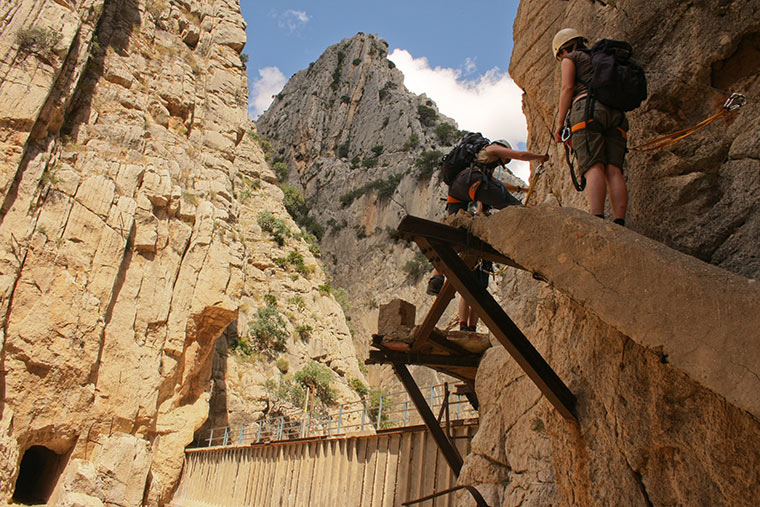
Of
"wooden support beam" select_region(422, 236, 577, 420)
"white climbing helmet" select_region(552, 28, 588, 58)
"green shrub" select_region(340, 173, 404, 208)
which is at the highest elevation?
"green shrub" select_region(340, 173, 404, 208)

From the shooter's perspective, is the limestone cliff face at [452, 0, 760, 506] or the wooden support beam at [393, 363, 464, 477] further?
the wooden support beam at [393, 363, 464, 477]

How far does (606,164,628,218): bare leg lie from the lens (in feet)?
11.0

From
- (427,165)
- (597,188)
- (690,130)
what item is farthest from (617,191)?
(427,165)

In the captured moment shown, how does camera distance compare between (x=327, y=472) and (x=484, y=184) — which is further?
(x=327, y=472)

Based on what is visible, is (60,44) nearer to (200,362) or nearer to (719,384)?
(200,362)

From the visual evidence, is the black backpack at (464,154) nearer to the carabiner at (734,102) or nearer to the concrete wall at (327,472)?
the carabiner at (734,102)

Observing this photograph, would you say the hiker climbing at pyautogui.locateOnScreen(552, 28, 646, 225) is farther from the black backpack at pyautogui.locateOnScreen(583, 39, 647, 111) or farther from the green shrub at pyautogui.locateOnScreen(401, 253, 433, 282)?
the green shrub at pyautogui.locateOnScreen(401, 253, 433, 282)

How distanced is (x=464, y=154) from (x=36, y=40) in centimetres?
1972

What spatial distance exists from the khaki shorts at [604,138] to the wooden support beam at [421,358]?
341 centimetres

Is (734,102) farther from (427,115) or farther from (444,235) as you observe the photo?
(427,115)

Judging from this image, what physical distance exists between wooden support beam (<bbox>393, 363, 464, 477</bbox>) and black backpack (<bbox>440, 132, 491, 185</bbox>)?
2497 millimetres

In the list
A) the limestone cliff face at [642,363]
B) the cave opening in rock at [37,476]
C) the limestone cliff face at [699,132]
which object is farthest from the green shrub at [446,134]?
the limestone cliff face at [642,363]

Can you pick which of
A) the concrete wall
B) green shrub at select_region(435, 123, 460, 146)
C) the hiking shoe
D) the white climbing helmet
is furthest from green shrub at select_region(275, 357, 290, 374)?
green shrub at select_region(435, 123, 460, 146)

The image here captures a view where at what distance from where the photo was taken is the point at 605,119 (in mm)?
3482
